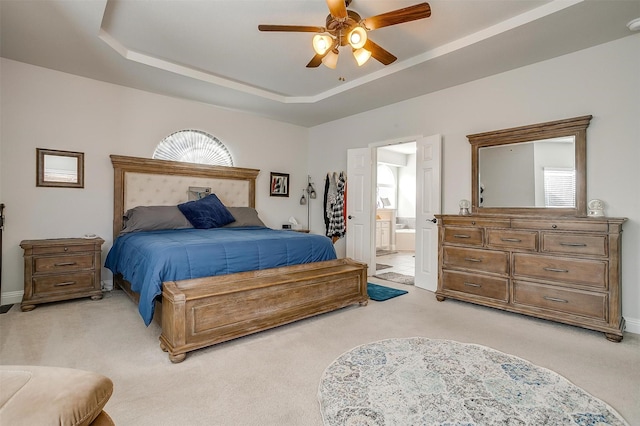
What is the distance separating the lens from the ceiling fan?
2227 mm

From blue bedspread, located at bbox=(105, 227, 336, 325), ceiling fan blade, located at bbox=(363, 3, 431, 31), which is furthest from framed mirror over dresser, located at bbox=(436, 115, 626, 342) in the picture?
ceiling fan blade, located at bbox=(363, 3, 431, 31)

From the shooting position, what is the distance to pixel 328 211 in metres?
5.65

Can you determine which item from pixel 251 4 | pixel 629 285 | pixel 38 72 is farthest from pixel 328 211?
pixel 38 72

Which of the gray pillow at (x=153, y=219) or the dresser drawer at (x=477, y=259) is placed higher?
the gray pillow at (x=153, y=219)

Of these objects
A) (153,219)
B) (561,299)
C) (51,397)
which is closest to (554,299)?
(561,299)

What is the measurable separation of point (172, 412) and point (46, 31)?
3465 millimetres

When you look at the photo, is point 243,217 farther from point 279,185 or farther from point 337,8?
point 337,8

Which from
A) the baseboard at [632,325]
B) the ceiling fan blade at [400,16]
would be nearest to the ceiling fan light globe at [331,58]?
the ceiling fan blade at [400,16]

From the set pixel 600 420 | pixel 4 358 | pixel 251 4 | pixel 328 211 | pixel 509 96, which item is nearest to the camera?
pixel 600 420

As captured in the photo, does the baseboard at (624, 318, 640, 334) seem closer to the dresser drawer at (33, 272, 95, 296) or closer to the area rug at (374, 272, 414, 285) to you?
the area rug at (374, 272, 414, 285)

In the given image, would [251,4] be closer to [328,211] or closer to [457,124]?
[457,124]

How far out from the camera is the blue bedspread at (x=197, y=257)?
241 cm

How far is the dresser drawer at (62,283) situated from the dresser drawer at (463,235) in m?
4.12

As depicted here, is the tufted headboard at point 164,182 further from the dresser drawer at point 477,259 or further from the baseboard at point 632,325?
the baseboard at point 632,325
